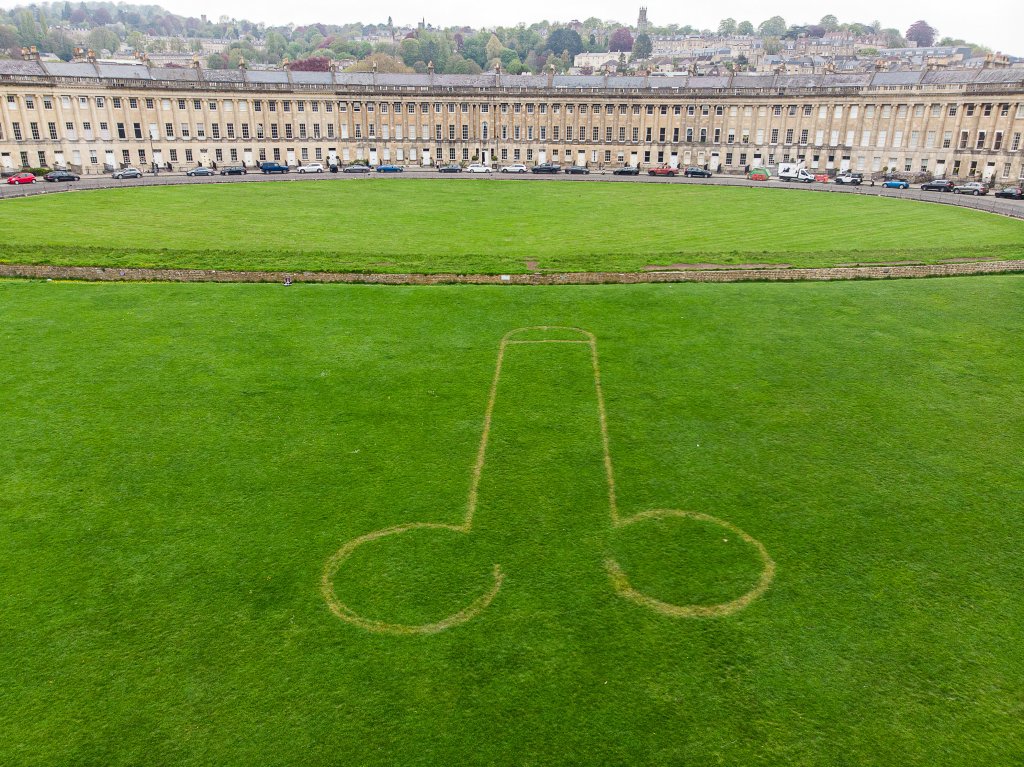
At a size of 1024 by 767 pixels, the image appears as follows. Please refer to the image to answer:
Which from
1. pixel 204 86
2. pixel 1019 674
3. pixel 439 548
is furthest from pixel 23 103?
pixel 1019 674

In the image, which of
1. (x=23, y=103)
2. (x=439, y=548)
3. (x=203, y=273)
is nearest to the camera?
(x=439, y=548)

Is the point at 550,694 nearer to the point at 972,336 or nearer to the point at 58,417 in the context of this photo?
the point at 58,417

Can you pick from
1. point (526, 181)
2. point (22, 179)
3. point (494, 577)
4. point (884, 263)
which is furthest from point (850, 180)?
point (22, 179)

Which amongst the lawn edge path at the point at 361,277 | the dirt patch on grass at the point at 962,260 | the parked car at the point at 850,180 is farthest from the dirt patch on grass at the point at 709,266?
the parked car at the point at 850,180

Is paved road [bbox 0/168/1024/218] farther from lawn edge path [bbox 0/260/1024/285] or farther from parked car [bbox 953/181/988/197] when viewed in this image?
lawn edge path [bbox 0/260/1024/285]

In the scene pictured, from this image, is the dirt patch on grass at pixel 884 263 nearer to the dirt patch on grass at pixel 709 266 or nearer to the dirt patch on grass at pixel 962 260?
the dirt patch on grass at pixel 962 260

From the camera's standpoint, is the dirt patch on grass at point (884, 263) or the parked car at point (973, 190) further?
the parked car at point (973, 190)

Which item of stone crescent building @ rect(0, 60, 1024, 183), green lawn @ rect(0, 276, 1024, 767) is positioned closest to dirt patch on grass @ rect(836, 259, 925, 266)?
green lawn @ rect(0, 276, 1024, 767)
